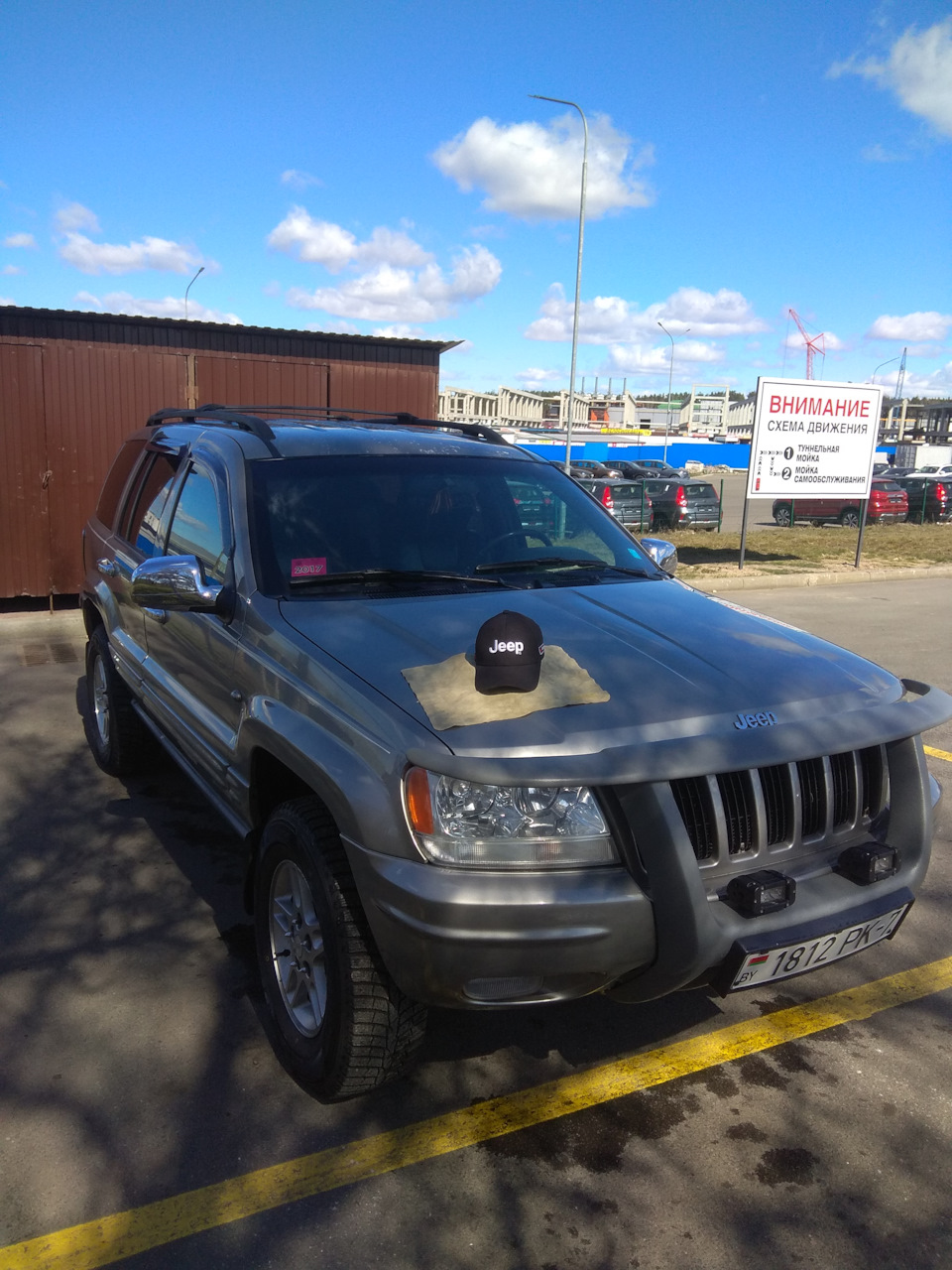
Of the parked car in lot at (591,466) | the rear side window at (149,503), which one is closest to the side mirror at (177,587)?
the rear side window at (149,503)

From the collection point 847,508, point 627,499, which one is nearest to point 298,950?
point 627,499

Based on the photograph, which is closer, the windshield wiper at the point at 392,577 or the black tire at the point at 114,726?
the windshield wiper at the point at 392,577

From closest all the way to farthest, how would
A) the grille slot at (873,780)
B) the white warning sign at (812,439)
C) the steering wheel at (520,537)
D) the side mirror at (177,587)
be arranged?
the grille slot at (873,780)
the side mirror at (177,587)
the steering wheel at (520,537)
the white warning sign at (812,439)

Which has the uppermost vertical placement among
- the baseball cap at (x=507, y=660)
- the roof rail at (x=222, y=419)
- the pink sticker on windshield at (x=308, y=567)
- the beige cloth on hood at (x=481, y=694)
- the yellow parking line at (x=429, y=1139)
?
the roof rail at (x=222, y=419)

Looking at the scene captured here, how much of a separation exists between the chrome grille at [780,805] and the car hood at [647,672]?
0.11 meters

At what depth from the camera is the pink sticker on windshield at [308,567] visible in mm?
3432

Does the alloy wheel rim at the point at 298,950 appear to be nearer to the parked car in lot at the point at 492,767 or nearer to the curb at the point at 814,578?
the parked car in lot at the point at 492,767

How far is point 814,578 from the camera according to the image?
1515 centimetres

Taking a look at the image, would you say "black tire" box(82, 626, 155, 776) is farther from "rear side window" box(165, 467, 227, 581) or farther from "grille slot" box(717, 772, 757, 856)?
"grille slot" box(717, 772, 757, 856)

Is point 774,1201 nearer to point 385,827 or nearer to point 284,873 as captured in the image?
point 385,827

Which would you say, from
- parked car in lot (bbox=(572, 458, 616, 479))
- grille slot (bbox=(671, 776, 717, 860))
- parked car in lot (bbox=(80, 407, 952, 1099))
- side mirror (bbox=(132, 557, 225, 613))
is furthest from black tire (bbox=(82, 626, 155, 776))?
parked car in lot (bbox=(572, 458, 616, 479))

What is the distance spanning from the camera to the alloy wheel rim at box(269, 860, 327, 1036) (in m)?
2.89

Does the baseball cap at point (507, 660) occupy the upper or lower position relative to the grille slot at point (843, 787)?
upper

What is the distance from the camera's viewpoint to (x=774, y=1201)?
Answer: 256 cm
